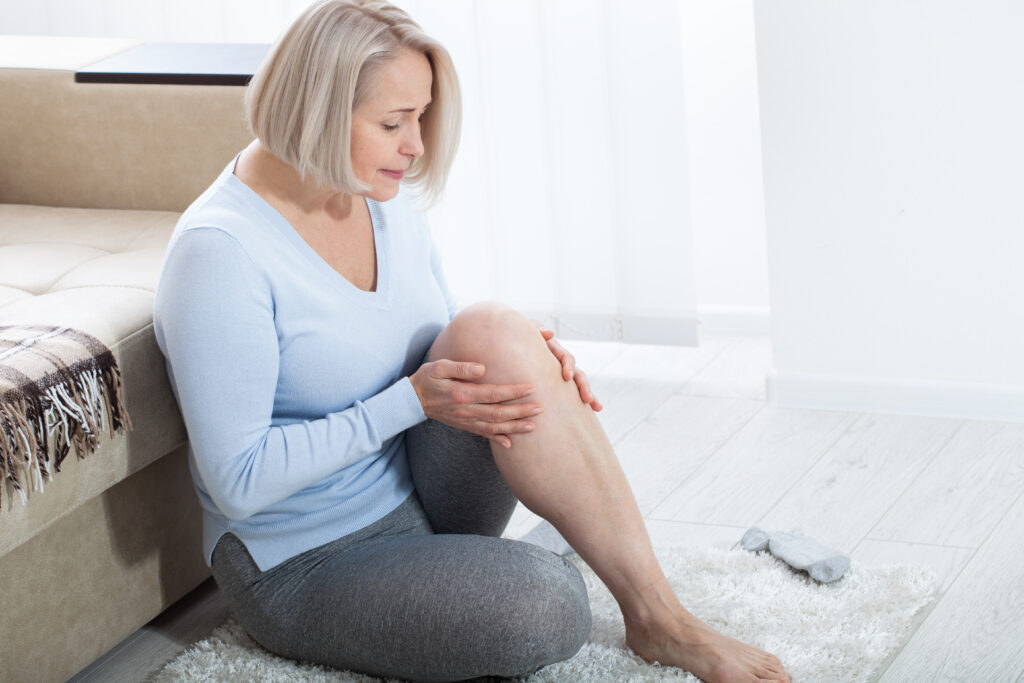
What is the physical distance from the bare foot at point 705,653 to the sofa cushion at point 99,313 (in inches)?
24.7

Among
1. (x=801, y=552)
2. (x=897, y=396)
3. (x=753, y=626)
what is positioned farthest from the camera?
(x=897, y=396)

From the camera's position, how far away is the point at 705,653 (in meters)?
1.42

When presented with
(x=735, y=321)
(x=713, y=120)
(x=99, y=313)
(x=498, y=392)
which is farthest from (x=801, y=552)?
(x=713, y=120)

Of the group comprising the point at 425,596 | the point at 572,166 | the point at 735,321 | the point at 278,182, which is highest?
the point at 278,182

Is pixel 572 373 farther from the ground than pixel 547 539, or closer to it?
farther from the ground

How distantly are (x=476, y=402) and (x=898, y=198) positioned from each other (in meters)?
1.08

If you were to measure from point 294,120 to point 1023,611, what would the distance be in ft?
3.49

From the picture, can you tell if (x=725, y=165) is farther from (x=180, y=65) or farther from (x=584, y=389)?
(x=584, y=389)

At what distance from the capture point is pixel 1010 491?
193 centimetres

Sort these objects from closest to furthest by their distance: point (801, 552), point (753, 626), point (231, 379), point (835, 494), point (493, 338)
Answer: point (231, 379) < point (493, 338) < point (753, 626) < point (801, 552) < point (835, 494)

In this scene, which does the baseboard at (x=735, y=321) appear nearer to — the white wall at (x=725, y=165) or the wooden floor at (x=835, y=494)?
the white wall at (x=725, y=165)

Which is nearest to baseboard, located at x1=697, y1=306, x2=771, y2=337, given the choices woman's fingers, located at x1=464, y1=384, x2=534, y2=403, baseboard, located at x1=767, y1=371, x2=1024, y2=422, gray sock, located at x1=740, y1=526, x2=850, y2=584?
baseboard, located at x1=767, y1=371, x2=1024, y2=422

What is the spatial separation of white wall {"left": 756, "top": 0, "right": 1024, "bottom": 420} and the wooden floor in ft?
0.31

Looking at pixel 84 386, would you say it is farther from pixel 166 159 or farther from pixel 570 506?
pixel 166 159
